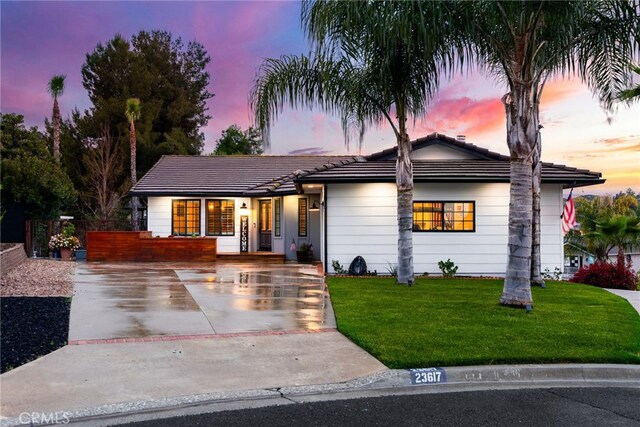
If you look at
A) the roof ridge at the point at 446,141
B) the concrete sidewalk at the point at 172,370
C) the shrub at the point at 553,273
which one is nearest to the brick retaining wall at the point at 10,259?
the concrete sidewalk at the point at 172,370

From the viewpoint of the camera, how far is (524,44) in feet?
34.3

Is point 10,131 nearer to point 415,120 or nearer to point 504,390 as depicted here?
point 415,120

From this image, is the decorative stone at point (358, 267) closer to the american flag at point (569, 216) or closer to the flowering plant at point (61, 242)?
the american flag at point (569, 216)

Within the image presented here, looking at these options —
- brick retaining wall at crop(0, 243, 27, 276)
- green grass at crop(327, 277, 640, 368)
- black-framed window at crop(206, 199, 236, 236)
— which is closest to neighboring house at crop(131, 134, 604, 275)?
green grass at crop(327, 277, 640, 368)

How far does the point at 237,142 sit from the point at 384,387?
1896 inches

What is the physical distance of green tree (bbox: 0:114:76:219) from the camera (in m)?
22.7

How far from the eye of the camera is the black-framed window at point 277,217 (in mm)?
24188

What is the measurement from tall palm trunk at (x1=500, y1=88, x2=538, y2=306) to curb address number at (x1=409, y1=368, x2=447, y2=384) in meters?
4.47

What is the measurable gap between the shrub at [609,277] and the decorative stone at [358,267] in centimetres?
683

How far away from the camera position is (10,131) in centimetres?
2334

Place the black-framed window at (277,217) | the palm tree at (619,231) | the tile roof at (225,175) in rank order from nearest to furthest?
the palm tree at (619,231) → the black-framed window at (277,217) → the tile roof at (225,175)

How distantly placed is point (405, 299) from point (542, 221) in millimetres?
8742

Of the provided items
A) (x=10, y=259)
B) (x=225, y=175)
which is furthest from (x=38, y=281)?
(x=225, y=175)

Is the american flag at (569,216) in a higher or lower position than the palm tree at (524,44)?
lower
